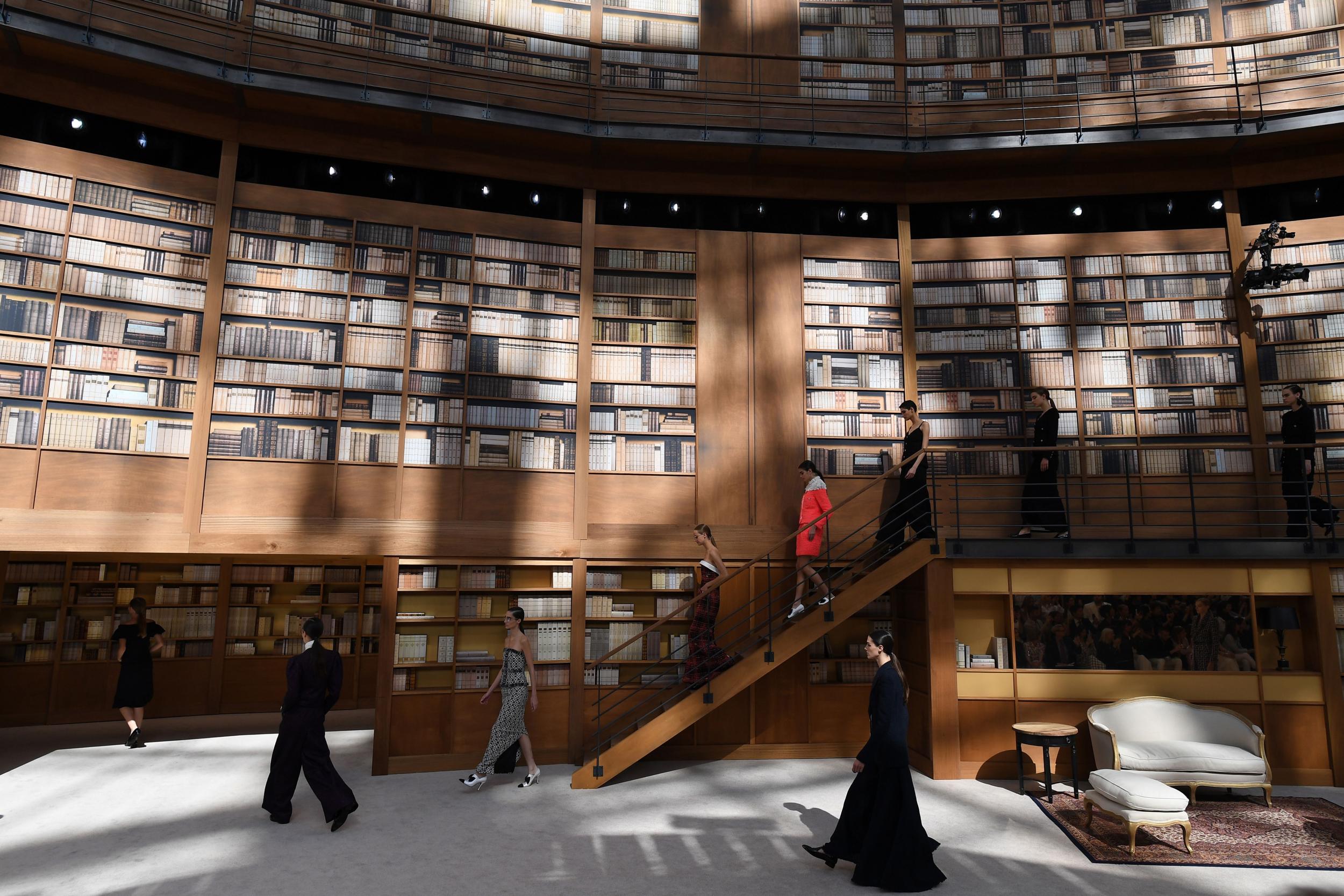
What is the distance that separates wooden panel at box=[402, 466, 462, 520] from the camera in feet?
21.0

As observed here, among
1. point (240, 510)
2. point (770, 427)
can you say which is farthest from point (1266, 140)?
point (240, 510)

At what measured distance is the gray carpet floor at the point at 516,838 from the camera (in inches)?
155

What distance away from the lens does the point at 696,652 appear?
625 cm

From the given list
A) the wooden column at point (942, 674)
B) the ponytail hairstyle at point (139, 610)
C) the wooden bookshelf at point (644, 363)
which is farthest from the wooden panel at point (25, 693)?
the wooden column at point (942, 674)

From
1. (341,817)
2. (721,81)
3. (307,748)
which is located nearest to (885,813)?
(341,817)

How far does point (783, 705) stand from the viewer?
671 cm

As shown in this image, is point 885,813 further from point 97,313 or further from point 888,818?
point 97,313

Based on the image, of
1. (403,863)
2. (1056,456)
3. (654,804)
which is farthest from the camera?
(1056,456)

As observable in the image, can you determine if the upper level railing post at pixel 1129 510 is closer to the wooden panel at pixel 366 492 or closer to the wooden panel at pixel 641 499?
the wooden panel at pixel 641 499

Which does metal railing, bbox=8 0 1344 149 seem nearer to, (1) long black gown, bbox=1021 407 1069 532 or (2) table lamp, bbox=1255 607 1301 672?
(1) long black gown, bbox=1021 407 1069 532

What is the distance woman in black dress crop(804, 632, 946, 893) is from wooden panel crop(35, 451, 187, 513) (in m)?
5.30

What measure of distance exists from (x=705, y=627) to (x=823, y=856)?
2.31 meters

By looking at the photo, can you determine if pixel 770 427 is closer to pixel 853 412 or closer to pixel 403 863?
pixel 853 412

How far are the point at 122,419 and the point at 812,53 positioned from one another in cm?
700
